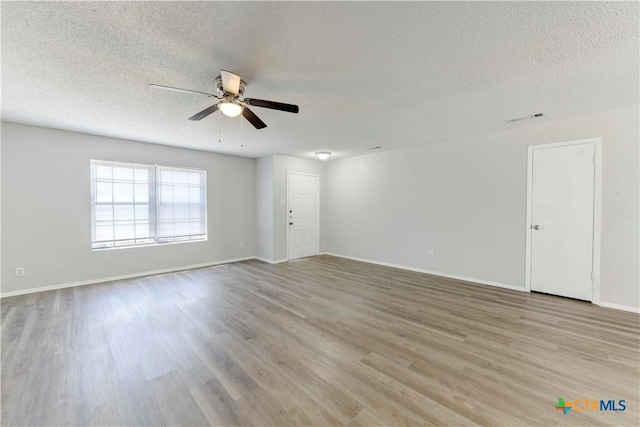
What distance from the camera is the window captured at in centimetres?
440

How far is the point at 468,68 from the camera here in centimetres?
223

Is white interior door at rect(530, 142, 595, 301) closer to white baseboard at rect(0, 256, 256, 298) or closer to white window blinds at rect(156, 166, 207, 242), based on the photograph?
white baseboard at rect(0, 256, 256, 298)

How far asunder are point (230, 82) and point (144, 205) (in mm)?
3903

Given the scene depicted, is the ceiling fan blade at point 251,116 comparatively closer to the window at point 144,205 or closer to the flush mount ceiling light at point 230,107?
the flush mount ceiling light at point 230,107

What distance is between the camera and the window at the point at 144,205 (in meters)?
4.40

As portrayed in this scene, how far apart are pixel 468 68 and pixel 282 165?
4409mm

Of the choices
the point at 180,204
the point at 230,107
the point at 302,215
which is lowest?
the point at 302,215

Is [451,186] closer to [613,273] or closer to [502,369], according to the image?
[613,273]

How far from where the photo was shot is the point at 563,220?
11.8 ft

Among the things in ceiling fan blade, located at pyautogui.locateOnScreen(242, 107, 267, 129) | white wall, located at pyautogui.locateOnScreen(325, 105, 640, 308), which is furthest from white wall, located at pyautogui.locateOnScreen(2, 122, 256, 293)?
white wall, located at pyautogui.locateOnScreen(325, 105, 640, 308)

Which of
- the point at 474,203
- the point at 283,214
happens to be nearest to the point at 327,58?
the point at 474,203

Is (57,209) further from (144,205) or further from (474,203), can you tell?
(474,203)

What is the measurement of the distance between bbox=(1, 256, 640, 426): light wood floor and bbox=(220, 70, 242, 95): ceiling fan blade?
2.41m

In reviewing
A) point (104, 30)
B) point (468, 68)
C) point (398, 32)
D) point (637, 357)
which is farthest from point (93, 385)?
point (637, 357)
